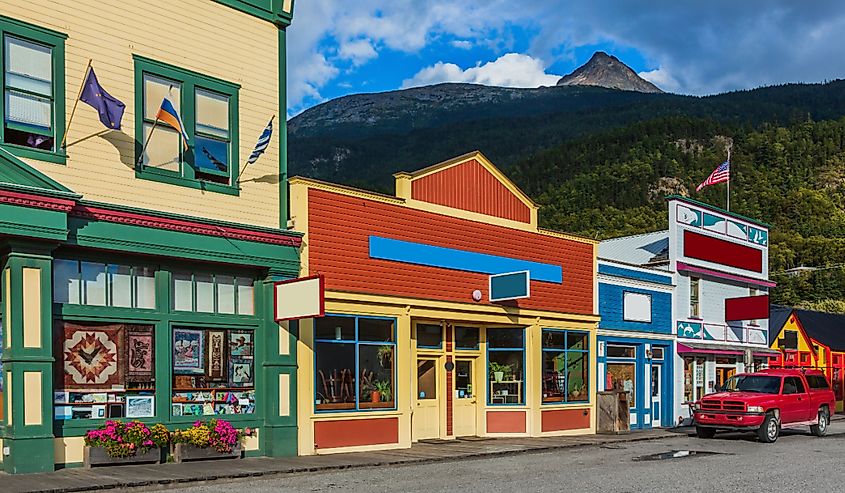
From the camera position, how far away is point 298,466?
16734mm

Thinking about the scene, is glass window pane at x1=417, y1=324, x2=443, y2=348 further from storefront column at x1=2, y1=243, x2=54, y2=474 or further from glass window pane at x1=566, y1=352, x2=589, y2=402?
storefront column at x1=2, y1=243, x2=54, y2=474

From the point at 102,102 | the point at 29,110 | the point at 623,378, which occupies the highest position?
the point at 102,102

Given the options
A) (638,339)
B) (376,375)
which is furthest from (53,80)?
(638,339)

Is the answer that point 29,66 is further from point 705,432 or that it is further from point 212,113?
point 705,432

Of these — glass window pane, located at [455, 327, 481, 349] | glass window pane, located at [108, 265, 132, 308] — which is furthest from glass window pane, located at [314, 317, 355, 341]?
glass window pane, located at [455, 327, 481, 349]

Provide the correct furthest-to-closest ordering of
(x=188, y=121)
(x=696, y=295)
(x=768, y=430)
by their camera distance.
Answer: (x=696, y=295)
(x=768, y=430)
(x=188, y=121)

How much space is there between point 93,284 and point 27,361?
181 centimetres

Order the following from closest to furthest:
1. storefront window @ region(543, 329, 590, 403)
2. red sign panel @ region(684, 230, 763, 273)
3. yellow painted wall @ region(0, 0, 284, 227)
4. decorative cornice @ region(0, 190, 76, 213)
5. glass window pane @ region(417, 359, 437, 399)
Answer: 1. decorative cornice @ region(0, 190, 76, 213)
2. yellow painted wall @ region(0, 0, 284, 227)
3. glass window pane @ region(417, 359, 437, 399)
4. storefront window @ region(543, 329, 590, 403)
5. red sign panel @ region(684, 230, 763, 273)

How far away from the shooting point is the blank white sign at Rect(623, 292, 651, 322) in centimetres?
2900

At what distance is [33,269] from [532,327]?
44.8ft

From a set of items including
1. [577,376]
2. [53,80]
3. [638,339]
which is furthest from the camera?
[638,339]

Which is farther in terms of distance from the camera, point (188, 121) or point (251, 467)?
point (188, 121)

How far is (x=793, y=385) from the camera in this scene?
26.5 meters

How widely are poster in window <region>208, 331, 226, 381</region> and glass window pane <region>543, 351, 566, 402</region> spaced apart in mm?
10285
